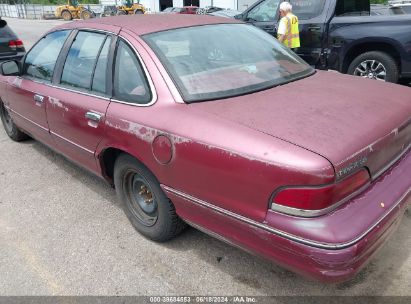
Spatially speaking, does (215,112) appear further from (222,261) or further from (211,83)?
(222,261)

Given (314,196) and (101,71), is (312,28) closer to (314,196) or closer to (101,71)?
(101,71)

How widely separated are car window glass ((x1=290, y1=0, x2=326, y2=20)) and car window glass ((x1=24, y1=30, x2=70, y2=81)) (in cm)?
461

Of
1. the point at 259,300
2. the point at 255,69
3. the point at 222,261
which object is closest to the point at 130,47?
the point at 255,69

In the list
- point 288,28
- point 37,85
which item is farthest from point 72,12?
point 37,85

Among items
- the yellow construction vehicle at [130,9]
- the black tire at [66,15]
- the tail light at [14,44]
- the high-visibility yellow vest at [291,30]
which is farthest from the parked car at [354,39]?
the black tire at [66,15]

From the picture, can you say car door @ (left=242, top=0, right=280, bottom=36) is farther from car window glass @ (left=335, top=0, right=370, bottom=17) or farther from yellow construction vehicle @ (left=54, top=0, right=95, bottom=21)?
yellow construction vehicle @ (left=54, top=0, right=95, bottom=21)

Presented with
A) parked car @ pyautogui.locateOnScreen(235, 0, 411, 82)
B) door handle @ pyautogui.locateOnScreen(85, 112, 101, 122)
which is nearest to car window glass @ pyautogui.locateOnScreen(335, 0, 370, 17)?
parked car @ pyautogui.locateOnScreen(235, 0, 411, 82)

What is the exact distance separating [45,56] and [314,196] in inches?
126

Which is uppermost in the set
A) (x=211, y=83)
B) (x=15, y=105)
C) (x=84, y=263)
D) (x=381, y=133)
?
(x=211, y=83)

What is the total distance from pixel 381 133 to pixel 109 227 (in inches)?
87.1

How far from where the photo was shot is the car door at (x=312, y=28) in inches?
265

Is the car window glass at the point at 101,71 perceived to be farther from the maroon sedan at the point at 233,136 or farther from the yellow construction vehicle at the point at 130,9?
the yellow construction vehicle at the point at 130,9

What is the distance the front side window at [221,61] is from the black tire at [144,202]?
68 cm

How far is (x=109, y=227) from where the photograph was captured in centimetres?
332
